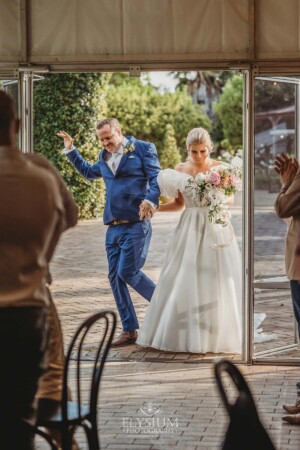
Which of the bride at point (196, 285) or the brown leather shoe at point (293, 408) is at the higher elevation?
the bride at point (196, 285)

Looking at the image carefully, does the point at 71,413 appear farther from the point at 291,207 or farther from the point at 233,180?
the point at 233,180

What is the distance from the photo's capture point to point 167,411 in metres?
6.33

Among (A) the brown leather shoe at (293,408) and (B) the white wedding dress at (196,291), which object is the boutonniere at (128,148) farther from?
(A) the brown leather shoe at (293,408)

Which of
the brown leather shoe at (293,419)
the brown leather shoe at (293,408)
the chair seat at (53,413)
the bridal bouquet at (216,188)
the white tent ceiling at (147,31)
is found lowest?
the brown leather shoe at (293,419)

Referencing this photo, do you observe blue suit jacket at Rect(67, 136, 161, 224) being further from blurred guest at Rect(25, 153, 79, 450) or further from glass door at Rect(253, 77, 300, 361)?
blurred guest at Rect(25, 153, 79, 450)

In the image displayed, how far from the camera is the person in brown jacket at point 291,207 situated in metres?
5.64

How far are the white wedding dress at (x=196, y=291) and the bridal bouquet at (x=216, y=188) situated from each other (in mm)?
63

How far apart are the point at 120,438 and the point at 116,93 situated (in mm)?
19920

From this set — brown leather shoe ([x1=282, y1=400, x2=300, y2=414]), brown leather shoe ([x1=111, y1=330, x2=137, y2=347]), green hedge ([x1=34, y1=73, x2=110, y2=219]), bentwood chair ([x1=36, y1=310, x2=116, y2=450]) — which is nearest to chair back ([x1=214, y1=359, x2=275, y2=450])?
bentwood chair ([x1=36, y1=310, x2=116, y2=450])

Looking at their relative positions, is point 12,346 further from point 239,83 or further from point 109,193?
point 239,83

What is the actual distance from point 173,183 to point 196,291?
3.05ft

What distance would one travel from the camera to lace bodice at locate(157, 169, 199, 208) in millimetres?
8281

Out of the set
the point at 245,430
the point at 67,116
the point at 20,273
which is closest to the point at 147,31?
the point at 20,273

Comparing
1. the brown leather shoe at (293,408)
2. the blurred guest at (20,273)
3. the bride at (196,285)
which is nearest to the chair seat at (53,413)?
the blurred guest at (20,273)
